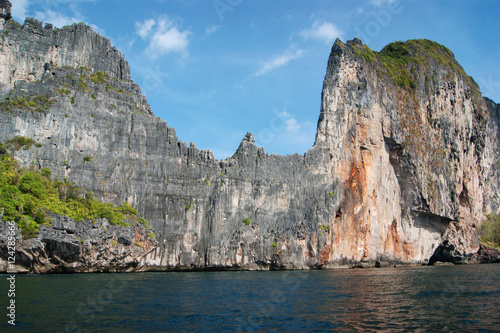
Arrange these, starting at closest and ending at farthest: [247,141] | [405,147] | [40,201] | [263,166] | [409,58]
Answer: [40,201] < [263,166] < [247,141] < [405,147] < [409,58]

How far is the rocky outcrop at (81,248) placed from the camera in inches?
1457

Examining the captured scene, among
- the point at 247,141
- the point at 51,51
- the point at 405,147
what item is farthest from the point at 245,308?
the point at 405,147

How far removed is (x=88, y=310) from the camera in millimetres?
21109

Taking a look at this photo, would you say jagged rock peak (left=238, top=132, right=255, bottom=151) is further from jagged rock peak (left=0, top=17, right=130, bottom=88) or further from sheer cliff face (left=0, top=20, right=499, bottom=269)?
jagged rock peak (left=0, top=17, right=130, bottom=88)

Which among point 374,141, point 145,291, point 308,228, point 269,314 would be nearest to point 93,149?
point 145,291

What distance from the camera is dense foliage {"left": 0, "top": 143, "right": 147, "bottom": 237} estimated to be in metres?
37.8

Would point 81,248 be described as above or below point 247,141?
below

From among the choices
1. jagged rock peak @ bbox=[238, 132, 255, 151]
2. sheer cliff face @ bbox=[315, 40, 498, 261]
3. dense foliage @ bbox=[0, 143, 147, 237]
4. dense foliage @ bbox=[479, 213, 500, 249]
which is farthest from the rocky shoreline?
dense foliage @ bbox=[479, 213, 500, 249]

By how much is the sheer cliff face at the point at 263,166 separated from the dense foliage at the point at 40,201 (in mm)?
1727

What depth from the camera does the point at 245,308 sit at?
23766mm

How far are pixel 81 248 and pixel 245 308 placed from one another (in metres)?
23.6

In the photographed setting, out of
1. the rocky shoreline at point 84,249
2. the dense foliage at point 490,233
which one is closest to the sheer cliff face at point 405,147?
the dense foliage at point 490,233

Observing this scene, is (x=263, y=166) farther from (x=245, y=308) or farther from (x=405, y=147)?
(x=245, y=308)

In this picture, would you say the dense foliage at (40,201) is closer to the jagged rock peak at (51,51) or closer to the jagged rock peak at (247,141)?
the jagged rock peak at (51,51)
